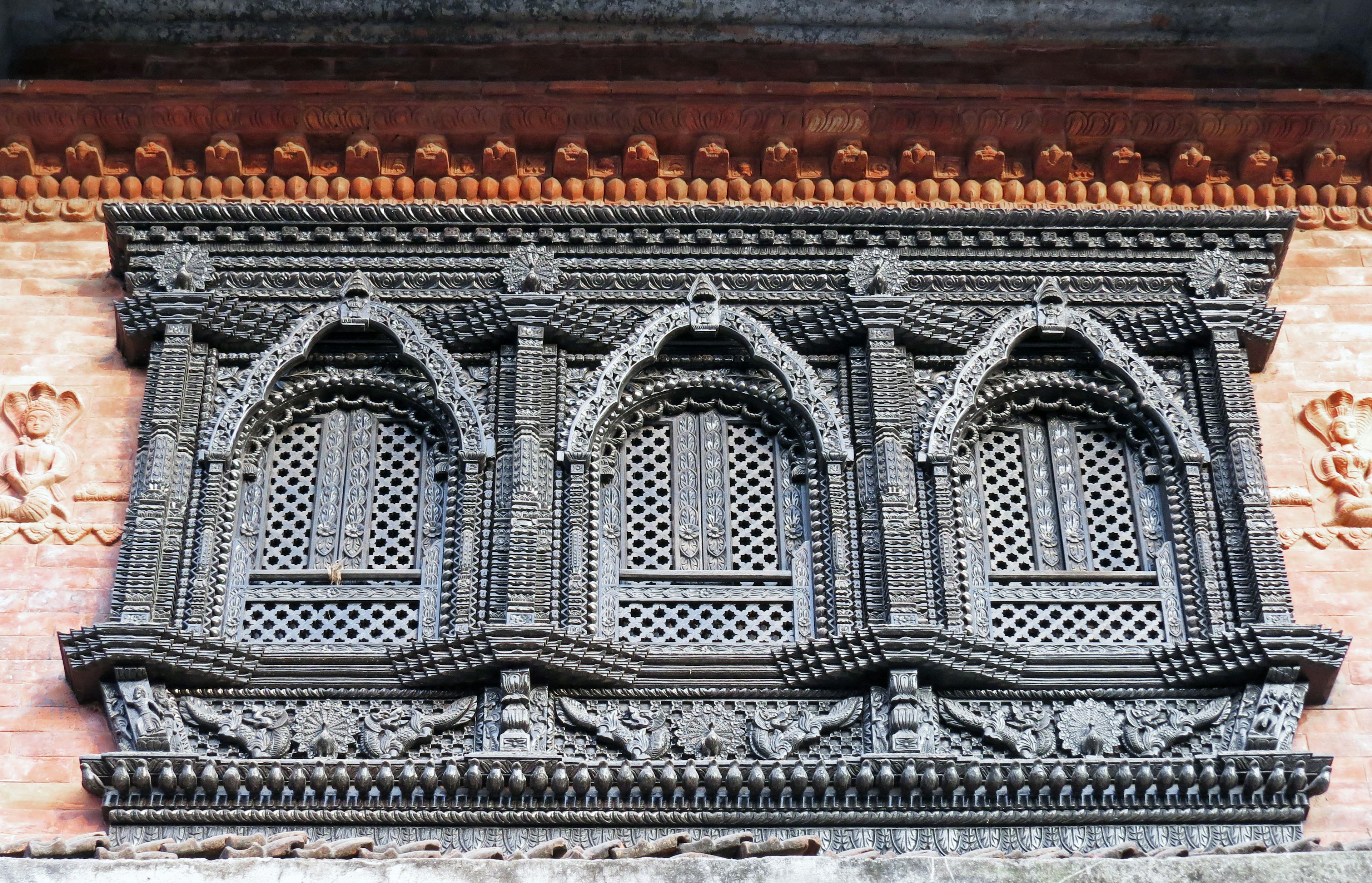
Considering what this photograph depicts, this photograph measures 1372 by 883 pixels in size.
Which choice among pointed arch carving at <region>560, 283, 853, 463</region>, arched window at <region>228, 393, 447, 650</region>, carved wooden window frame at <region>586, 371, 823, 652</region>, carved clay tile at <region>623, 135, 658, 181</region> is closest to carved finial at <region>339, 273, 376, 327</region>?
arched window at <region>228, 393, 447, 650</region>

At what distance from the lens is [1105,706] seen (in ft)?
33.3

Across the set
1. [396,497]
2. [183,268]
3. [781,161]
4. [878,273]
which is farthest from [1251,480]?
[183,268]

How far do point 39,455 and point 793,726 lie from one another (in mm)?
4181

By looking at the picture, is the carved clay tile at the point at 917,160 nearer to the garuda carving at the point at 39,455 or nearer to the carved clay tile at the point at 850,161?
the carved clay tile at the point at 850,161

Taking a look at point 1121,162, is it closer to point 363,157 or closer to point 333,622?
point 363,157

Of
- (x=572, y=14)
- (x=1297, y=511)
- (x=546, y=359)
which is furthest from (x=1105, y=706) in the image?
(x=572, y=14)

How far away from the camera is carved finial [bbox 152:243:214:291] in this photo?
1126 cm

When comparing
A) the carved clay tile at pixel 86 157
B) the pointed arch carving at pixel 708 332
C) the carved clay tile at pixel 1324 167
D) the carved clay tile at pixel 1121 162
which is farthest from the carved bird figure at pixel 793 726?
the carved clay tile at pixel 86 157

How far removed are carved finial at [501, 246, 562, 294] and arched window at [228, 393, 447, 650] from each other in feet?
2.92

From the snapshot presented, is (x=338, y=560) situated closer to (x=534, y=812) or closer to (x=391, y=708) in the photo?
(x=391, y=708)

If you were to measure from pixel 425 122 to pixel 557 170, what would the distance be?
80 cm

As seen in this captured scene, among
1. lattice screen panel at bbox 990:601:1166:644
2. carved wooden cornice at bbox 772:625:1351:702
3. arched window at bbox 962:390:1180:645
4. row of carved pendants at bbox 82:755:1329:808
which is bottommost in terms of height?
row of carved pendants at bbox 82:755:1329:808

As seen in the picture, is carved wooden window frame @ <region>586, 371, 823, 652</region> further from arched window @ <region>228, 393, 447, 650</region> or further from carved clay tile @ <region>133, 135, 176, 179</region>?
carved clay tile @ <region>133, 135, 176, 179</region>

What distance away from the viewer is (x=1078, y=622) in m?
10.5
